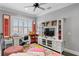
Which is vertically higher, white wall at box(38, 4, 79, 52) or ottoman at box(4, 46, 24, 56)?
white wall at box(38, 4, 79, 52)

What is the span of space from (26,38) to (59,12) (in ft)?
2.88

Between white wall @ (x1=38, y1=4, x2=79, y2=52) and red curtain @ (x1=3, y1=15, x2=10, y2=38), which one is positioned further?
white wall @ (x1=38, y1=4, x2=79, y2=52)

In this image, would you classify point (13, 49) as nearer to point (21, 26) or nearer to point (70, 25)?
point (21, 26)

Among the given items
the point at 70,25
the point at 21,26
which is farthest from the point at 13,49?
the point at 70,25

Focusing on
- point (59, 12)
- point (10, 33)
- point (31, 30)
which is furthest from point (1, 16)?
point (59, 12)

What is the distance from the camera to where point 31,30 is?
5.45 ft

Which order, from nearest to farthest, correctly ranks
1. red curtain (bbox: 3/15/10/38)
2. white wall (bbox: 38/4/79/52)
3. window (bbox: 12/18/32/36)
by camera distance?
1. red curtain (bbox: 3/15/10/38)
2. window (bbox: 12/18/32/36)
3. white wall (bbox: 38/4/79/52)

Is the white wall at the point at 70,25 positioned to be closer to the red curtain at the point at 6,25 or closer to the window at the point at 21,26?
the window at the point at 21,26

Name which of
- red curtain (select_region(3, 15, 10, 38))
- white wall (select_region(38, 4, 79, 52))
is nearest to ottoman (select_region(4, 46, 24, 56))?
red curtain (select_region(3, 15, 10, 38))

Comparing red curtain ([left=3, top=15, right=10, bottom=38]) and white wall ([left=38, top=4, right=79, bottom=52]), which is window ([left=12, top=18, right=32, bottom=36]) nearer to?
red curtain ([left=3, top=15, right=10, bottom=38])

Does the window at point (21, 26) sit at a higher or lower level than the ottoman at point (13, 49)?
higher

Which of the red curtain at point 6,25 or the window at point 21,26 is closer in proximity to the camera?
the red curtain at point 6,25

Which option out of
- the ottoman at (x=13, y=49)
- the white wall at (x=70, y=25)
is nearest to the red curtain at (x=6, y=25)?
the ottoman at (x=13, y=49)

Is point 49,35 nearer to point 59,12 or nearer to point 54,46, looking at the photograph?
point 54,46
